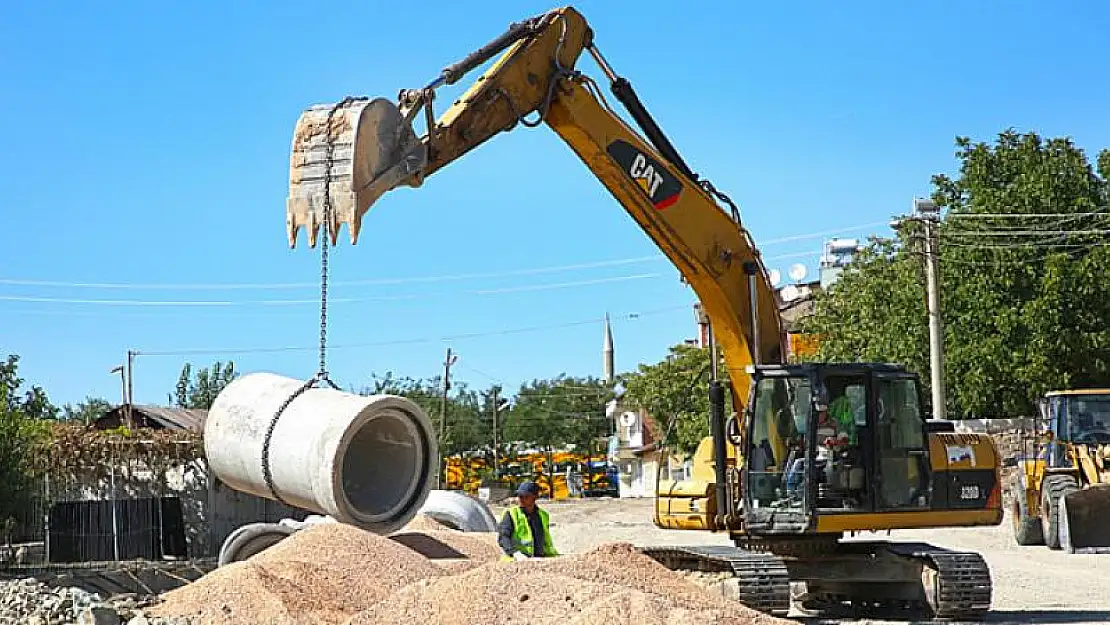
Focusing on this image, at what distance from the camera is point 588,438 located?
87.6m

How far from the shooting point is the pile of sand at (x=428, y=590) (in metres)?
8.99

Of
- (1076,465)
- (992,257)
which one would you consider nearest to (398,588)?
(1076,465)

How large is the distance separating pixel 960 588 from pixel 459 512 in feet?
27.1

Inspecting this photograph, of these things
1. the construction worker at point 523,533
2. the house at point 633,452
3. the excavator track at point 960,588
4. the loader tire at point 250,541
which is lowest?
the house at point 633,452

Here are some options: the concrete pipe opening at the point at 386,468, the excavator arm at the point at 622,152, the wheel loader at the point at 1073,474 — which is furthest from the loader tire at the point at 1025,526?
the concrete pipe opening at the point at 386,468

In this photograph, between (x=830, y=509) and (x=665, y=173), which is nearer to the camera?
(x=830, y=509)

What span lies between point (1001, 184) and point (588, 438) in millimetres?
54583

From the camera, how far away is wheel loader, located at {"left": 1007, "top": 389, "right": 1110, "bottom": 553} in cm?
1959

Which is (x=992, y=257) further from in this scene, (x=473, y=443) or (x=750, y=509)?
(x=473, y=443)

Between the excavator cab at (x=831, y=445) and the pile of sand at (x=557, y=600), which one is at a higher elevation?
the excavator cab at (x=831, y=445)

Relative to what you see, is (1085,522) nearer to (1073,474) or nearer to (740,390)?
(1073,474)

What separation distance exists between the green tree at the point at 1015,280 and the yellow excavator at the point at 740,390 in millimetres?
20473

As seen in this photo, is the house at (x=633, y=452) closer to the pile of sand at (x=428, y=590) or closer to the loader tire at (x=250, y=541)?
the loader tire at (x=250, y=541)

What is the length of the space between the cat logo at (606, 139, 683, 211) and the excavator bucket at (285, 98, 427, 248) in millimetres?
2234
